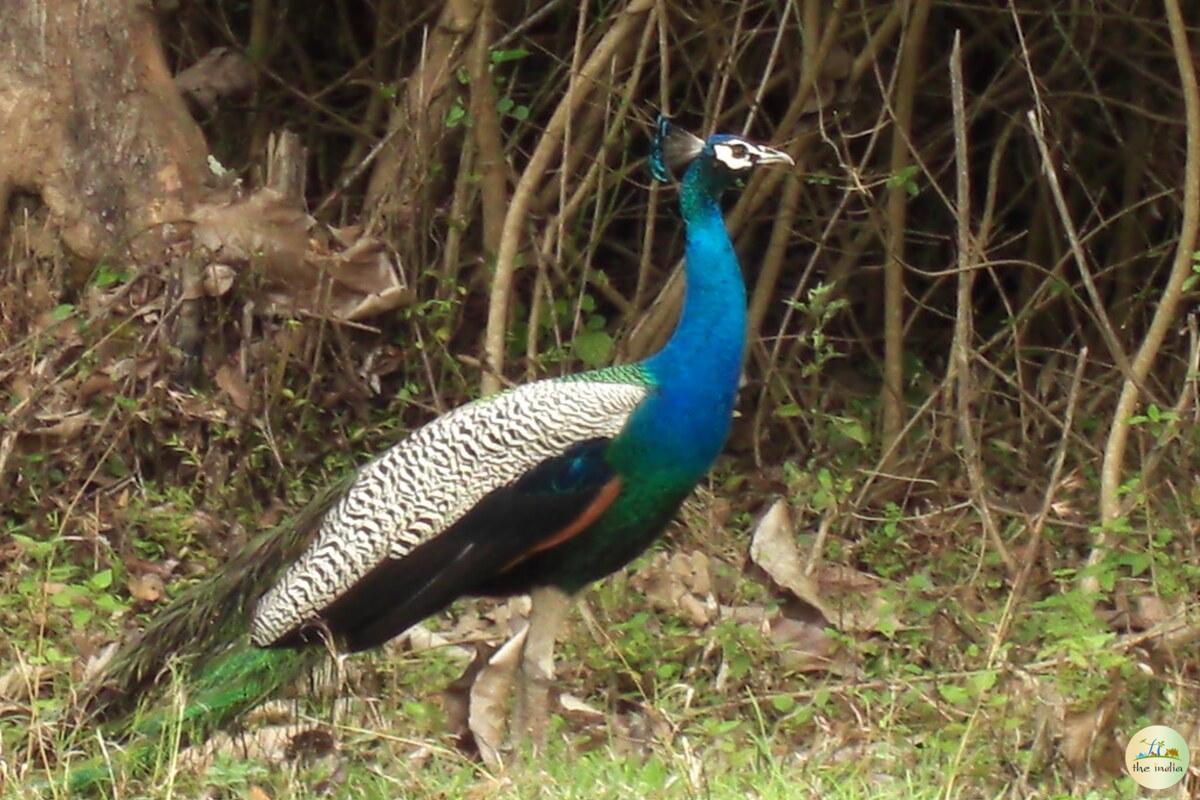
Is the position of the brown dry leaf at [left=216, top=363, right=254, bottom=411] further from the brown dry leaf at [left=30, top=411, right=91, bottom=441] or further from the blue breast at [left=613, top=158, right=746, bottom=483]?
the blue breast at [left=613, top=158, right=746, bottom=483]

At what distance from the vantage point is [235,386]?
18.1 feet

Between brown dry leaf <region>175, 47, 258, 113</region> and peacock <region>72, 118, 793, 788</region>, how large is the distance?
8.86 ft

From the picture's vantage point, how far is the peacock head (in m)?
4.34

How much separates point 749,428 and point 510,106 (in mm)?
1287

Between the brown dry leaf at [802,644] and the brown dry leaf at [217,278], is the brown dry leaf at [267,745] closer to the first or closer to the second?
the brown dry leaf at [802,644]

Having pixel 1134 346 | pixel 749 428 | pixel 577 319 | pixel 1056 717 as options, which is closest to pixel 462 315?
pixel 577 319

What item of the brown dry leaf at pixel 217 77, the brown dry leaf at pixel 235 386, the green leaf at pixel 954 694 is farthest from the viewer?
the brown dry leaf at pixel 217 77

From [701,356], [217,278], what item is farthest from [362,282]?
[701,356]

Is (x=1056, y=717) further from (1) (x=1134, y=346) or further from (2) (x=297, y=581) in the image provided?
(1) (x=1134, y=346)

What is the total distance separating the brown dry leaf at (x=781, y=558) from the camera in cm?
471

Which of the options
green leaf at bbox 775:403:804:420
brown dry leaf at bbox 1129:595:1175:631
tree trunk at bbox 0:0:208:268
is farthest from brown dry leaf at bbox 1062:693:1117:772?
tree trunk at bbox 0:0:208:268

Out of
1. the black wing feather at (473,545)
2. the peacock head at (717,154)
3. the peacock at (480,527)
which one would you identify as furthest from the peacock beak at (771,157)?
the black wing feather at (473,545)

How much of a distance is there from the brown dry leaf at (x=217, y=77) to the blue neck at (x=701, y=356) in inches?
105

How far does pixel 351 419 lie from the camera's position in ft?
18.9
